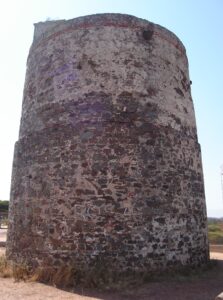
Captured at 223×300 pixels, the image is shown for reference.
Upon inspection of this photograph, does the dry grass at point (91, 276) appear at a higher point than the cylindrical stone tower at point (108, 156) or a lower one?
lower

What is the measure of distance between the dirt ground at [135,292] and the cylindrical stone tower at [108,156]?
697 mm

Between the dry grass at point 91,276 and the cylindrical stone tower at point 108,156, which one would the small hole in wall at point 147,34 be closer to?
the cylindrical stone tower at point 108,156

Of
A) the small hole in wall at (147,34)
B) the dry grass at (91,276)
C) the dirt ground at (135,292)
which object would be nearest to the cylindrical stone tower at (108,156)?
the small hole in wall at (147,34)

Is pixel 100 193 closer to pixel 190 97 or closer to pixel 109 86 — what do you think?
pixel 109 86

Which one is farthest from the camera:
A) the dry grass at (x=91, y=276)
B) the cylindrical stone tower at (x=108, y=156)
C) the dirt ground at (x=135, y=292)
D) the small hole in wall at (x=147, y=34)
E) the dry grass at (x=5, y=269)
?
the small hole in wall at (x=147, y=34)

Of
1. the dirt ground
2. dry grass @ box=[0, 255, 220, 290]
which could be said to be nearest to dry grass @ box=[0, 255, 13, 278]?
dry grass @ box=[0, 255, 220, 290]

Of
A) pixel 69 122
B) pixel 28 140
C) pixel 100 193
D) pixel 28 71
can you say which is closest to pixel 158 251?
pixel 100 193

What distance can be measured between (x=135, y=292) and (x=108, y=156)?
3035 mm

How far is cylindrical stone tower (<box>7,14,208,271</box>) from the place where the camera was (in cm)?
809

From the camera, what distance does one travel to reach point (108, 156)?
27.6 ft

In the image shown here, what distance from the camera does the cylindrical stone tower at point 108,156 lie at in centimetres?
809

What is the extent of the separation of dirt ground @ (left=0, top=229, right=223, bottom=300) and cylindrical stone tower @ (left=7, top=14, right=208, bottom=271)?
2.29ft

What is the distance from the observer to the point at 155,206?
841 centimetres

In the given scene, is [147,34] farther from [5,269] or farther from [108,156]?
[5,269]
